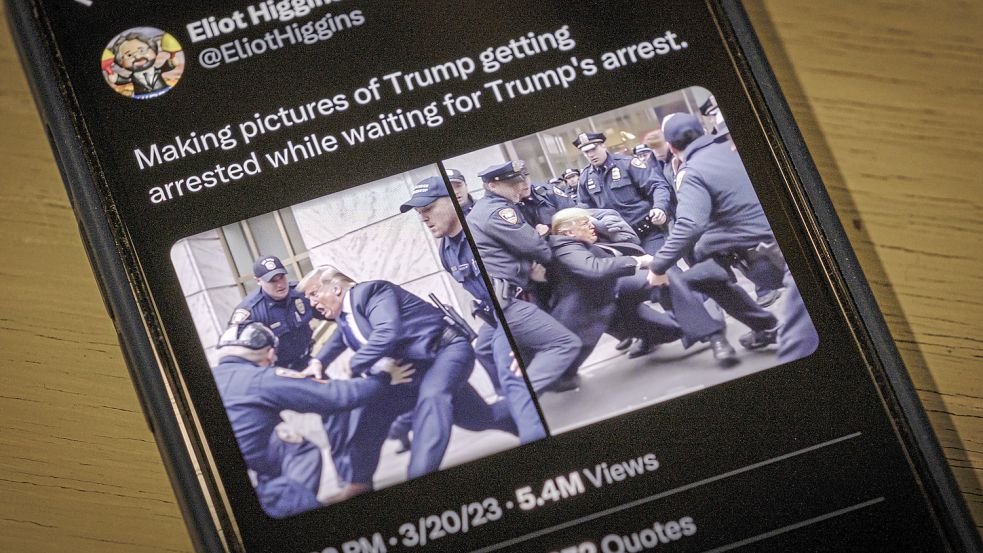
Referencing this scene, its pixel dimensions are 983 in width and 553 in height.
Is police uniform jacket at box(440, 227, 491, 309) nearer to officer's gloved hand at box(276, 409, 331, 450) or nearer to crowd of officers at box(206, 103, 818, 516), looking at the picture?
crowd of officers at box(206, 103, 818, 516)

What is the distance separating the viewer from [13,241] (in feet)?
1.67

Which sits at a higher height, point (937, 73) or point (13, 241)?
point (13, 241)

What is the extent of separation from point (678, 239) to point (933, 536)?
0.74 feet

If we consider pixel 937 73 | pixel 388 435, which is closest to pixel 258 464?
pixel 388 435

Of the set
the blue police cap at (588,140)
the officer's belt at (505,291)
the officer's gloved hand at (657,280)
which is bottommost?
the officer's gloved hand at (657,280)

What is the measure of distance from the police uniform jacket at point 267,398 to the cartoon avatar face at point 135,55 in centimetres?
19

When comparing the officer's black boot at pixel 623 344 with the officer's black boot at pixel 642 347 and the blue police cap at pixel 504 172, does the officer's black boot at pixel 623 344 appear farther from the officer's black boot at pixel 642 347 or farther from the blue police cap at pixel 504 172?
the blue police cap at pixel 504 172

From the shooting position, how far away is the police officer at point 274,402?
452mm

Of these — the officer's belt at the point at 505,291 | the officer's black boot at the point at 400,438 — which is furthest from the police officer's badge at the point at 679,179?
the officer's black boot at the point at 400,438

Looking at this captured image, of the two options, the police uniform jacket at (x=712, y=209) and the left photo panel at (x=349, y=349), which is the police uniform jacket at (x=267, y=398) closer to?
the left photo panel at (x=349, y=349)

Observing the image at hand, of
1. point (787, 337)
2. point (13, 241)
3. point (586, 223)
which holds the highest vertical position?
point (13, 241)

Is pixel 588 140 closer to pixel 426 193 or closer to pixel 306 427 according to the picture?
pixel 426 193

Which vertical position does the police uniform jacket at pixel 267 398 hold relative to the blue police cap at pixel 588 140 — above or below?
below

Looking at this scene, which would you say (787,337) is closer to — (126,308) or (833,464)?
(833,464)
